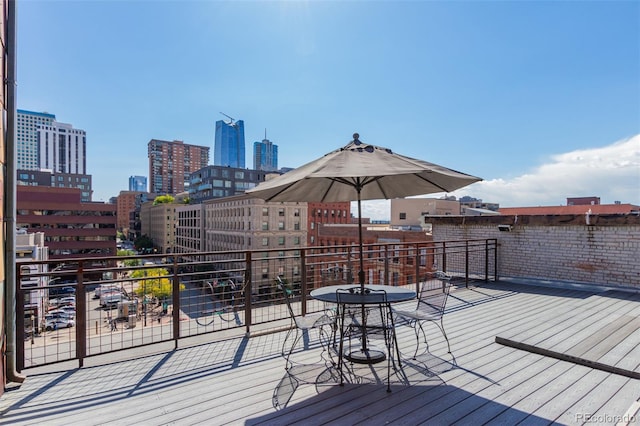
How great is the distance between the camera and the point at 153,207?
7800 cm

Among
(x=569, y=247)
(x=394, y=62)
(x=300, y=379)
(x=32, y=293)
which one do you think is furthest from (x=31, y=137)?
(x=569, y=247)

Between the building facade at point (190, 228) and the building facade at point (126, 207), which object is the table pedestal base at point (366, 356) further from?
the building facade at point (126, 207)

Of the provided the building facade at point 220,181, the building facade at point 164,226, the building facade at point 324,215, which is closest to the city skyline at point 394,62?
the building facade at point 324,215

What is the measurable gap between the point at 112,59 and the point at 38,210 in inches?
1797

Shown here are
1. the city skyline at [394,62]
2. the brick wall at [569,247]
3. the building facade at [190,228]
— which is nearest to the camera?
the brick wall at [569,247]

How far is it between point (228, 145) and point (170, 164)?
34.4 metres

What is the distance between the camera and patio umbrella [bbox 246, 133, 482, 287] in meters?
2.36

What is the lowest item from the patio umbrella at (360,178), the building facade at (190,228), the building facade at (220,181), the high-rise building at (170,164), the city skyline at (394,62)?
the building facade at (190,228)

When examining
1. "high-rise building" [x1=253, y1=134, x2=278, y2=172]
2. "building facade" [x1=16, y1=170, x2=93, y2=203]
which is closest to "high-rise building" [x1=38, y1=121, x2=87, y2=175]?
"building facade" [x1=16, y1=170, x2=93, y2=203]

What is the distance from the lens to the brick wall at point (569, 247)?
241 inches

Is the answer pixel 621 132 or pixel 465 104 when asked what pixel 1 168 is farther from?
pixel 621 132

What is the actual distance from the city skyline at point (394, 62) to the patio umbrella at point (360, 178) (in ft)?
1.67

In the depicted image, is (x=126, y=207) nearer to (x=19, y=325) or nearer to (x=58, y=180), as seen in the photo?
(x=58, y=180)

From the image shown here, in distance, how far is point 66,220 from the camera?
148ft
